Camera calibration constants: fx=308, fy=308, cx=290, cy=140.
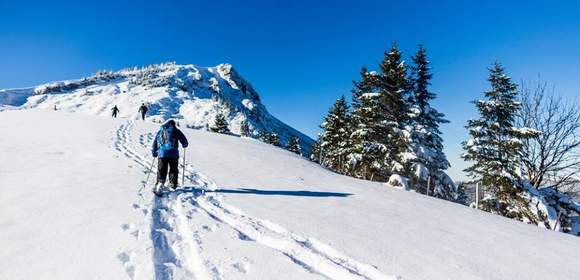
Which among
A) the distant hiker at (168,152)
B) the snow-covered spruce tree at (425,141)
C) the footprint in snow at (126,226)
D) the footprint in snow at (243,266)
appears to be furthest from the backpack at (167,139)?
the snow-covered spruce tree at (425,141)

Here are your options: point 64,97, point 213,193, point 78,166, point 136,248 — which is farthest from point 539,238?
point 64,97

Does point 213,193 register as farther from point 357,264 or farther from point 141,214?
point 357,264

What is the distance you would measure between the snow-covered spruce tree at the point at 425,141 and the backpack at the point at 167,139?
49.2ft

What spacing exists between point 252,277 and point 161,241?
1.67 metres

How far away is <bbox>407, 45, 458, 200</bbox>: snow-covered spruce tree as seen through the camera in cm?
1934

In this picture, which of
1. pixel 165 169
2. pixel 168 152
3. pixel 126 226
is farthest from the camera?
pixel 168 152

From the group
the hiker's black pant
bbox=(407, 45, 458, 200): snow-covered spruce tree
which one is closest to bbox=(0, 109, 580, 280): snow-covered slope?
the hiker's black pant

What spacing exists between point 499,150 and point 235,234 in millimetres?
19122

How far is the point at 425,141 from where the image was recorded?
Result: 21.0 metres

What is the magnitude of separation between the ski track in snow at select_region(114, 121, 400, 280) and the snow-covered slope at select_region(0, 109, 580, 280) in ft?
0.07

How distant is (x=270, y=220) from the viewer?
5918mm

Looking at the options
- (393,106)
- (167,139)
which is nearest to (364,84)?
(393,106)

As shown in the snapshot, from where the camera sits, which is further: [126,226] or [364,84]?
[364,84]

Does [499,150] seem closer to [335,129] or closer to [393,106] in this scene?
[393,106]
